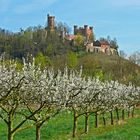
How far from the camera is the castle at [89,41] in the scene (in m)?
158

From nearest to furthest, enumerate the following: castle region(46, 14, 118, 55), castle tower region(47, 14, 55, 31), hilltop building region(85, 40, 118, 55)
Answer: castle region(46, 14, 118, 55) → hilltop building region(85, 40, 118, 55) → castle tower region(47, 14, 55, 31)

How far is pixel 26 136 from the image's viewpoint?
26.2 meters

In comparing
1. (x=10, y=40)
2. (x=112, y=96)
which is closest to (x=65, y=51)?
(x=10, y=40)

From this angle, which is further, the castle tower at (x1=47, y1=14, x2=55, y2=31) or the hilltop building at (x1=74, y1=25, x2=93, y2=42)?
the hilltop building at (x1=74, y1=25, x2=93, y2=42)

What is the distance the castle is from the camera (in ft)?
519

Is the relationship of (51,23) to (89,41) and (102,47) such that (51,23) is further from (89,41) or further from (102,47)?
(102,47)

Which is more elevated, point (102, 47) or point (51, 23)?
point (51, 23)

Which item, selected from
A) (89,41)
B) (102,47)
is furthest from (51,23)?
(102,47)

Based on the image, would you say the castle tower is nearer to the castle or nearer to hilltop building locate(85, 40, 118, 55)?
the castle

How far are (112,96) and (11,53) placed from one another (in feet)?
246

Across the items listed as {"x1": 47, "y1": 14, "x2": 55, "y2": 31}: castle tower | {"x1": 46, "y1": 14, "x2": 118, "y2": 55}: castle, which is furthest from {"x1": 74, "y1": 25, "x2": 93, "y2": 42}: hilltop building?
{"x1": 47, "y1": 14, "x2": 55, "y2": 31}: castle tower

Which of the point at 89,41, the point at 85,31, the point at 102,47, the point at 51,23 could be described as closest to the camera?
the point at 89,41

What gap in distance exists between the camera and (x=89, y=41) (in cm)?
16625

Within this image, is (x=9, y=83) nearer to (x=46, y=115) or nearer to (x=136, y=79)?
(x=46, y=115)
